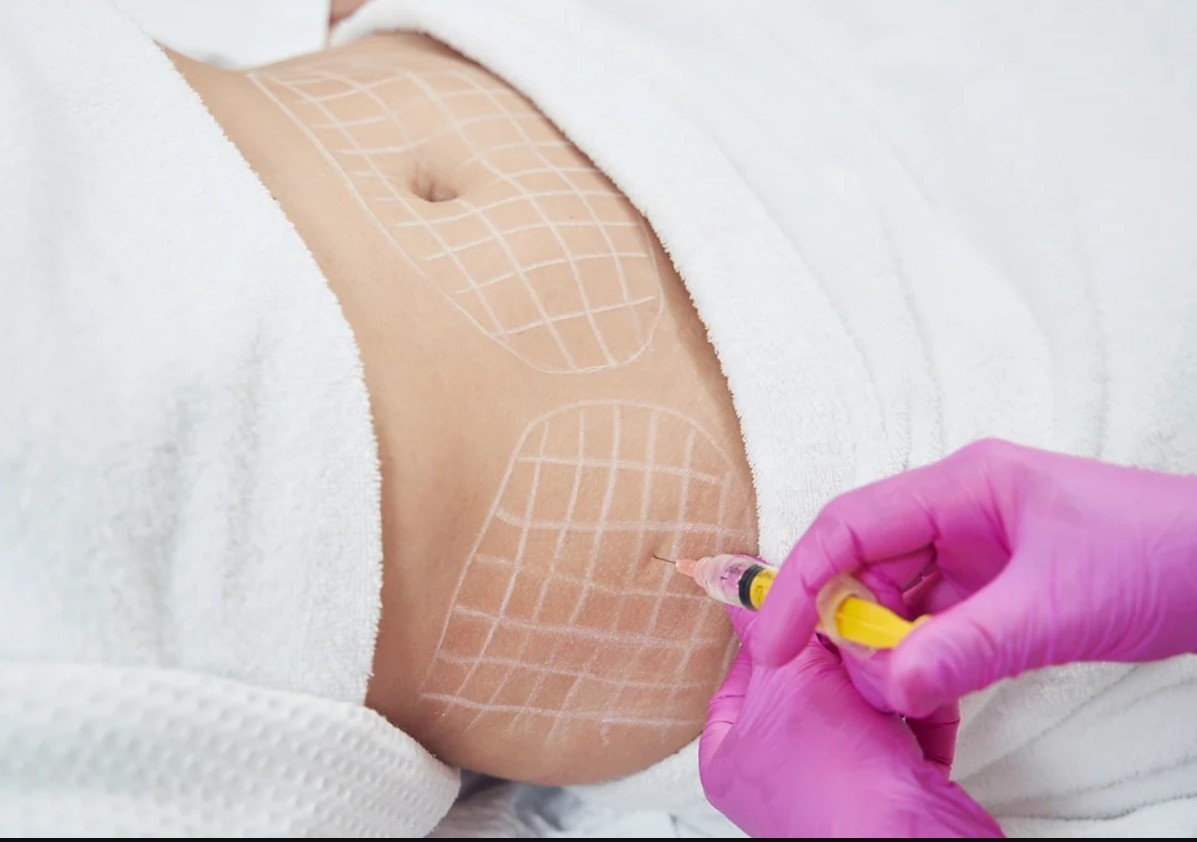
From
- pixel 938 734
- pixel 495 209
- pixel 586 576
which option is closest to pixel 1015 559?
pixel 938 734

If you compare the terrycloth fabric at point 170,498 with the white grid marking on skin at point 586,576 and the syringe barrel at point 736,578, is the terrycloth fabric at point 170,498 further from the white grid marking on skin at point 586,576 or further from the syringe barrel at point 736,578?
the syringe barrel at point 736,578

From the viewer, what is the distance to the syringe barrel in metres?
0.67

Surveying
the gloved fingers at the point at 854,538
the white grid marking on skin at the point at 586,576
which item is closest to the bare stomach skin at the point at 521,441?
the white grid marking on skin at the point at 586,576

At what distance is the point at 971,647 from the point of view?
0.55 meters

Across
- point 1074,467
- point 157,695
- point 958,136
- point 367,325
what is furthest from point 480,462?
point 958,136

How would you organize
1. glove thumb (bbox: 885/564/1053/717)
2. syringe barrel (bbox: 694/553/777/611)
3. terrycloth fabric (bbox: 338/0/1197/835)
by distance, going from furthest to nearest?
terrycloth fabric (bbox: 338/0/1197/835), syringe barrel (bbox: 694/553/777/611), glove thumb (bbox: 885/564/1053/717)

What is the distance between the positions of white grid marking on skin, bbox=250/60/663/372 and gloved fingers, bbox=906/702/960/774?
1.20ft

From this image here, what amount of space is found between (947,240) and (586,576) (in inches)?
18.4

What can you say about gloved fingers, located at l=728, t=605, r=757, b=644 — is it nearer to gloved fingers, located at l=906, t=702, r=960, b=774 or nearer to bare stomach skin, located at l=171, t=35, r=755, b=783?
bare stomach skin, located at l=171, t=35, r=755, b=783

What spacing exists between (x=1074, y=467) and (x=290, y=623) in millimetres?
555

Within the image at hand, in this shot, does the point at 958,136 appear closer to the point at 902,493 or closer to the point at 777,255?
the point at 777,255

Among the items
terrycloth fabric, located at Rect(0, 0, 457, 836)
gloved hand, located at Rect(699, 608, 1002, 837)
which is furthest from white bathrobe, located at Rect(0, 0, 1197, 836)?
gloved hand, located at Rect(699, 608, 1002, 837)

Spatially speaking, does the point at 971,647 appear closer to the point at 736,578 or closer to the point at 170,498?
the point at 736,578

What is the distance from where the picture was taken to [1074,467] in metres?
0.64
